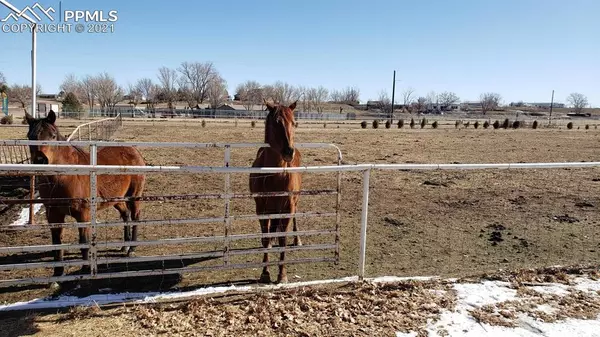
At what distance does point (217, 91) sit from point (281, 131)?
111803 millimetres

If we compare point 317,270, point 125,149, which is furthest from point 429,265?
point 125,149

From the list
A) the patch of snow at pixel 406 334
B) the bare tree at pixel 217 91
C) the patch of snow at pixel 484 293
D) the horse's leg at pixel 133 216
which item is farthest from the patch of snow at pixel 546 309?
the bare tree at pixel 217 91

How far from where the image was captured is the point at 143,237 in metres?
6.59

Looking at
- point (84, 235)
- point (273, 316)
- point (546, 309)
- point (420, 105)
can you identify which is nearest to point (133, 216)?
point (84, 235)

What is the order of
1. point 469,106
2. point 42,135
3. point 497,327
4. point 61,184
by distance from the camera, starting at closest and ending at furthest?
point 497,327, point 61,184, point 42,135, point 469,106

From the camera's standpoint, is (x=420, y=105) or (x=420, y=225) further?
(x=420, y=105)

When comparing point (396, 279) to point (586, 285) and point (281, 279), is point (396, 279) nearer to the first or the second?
point (281, 279)

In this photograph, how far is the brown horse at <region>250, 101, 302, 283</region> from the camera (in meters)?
4.52

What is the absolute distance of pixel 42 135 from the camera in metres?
4.80

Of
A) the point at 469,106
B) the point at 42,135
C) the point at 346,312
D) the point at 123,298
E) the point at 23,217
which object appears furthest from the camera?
the point at 469,106

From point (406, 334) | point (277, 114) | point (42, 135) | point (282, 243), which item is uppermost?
point (277, 114)

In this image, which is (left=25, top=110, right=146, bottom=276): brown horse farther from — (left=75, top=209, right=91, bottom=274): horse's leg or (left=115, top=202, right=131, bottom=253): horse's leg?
(left=115, top=202, right=131, bottom=253): horse's leg

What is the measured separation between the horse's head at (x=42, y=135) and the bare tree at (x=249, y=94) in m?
94.1

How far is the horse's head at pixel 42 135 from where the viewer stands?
15.1 feet
